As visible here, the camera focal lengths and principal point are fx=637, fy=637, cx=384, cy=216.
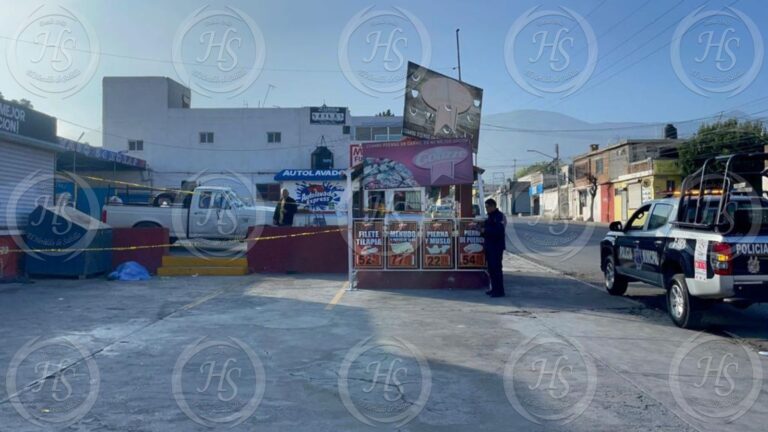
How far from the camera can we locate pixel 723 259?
8.25 metres

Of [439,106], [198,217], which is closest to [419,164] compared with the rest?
[439,106]

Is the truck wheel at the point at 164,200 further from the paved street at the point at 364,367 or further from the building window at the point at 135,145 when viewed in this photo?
the building window at the point at 135,145

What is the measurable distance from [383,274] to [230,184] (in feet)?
88.9

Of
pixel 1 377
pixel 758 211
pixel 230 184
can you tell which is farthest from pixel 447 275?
pixel 230 184

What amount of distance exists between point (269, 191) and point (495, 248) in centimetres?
2977

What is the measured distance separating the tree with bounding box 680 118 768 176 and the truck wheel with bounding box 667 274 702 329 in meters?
35.1

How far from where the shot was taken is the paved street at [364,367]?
5.35m

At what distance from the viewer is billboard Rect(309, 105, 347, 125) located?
41062 mm

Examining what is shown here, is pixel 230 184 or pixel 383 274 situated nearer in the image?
pixel 383 274

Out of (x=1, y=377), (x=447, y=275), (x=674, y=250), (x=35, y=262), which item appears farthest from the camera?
(x=35, y=262)

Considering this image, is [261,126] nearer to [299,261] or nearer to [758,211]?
[299,261]

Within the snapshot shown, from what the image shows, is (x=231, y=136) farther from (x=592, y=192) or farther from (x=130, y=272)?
(x=592, y=192)

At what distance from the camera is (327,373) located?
6629 mm

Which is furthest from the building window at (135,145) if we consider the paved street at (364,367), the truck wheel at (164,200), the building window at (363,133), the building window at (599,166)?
the building window at (599,166)
